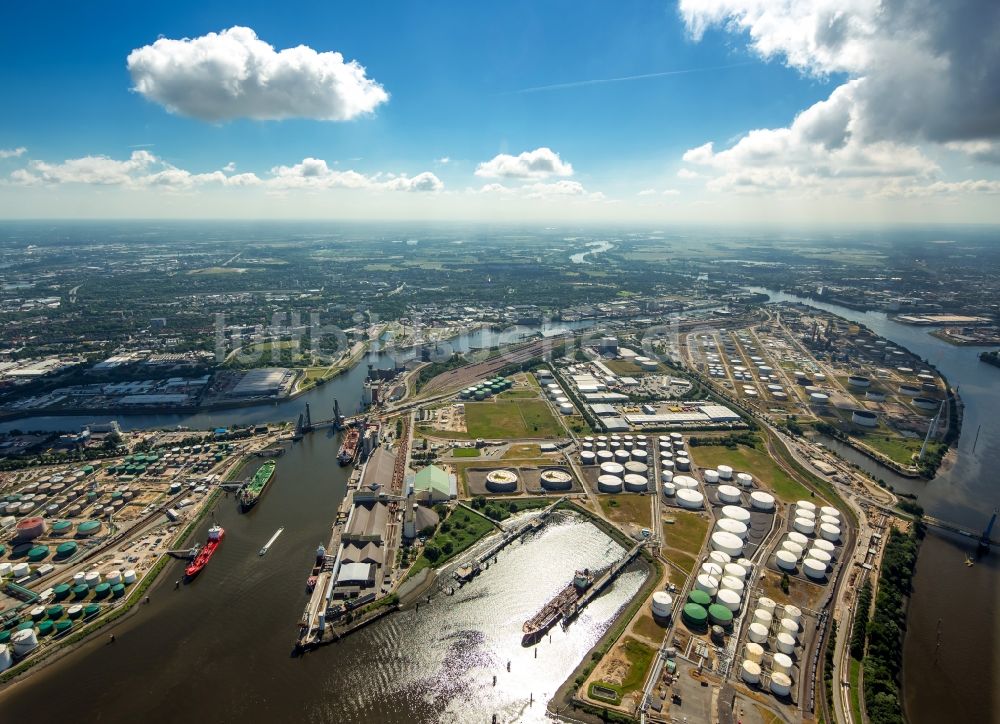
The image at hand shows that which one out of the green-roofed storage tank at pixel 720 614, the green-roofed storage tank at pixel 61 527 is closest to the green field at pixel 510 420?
the green-roofed storage tank at pixel 720 614

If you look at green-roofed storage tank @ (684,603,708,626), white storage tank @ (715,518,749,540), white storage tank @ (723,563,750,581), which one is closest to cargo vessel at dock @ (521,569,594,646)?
green-roofed storage tank @ (684,603,708,626)

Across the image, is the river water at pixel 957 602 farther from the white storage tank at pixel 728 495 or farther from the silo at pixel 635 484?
the silo at pixel 635 484

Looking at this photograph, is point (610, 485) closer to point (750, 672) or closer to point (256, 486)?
point (750, 672)

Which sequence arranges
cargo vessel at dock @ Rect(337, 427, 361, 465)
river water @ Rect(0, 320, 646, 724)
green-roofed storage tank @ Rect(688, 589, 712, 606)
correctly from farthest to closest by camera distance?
cargo vessel at dock @ Rect(337, 427, 361, 465) → green-roofed storage tank @ Rect(688, 589, 712, 606) → river water @ Rect(0, 320, 646, 724)

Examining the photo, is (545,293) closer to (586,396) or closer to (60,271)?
(586,396)

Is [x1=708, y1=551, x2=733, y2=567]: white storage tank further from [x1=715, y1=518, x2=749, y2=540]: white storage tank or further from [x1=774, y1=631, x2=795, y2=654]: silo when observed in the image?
[x1=774, y1=631, x2=795, y2=654]: silo
